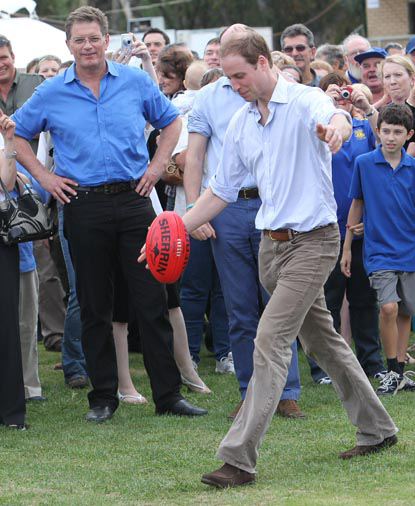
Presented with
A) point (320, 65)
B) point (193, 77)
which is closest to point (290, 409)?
point (193, 77)

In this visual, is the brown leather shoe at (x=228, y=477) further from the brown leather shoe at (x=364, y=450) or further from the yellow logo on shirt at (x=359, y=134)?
the yellow logo on shirt at (x=359, y=134)

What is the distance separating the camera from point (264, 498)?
202 inches

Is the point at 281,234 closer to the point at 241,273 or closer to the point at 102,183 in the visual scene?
the point at 241,273

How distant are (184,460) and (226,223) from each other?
1.85 metres

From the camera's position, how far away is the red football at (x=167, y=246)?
573 centimetres

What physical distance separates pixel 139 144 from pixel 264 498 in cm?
308

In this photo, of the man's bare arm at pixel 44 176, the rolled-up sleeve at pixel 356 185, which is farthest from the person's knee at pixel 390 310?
the man's bare arm at pixel 44 176

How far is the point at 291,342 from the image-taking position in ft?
18.2

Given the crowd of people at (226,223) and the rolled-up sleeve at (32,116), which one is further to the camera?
the rolled-up sleeve at (32,116)

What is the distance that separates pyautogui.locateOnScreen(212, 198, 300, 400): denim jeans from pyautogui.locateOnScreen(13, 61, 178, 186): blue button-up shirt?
0.74 m

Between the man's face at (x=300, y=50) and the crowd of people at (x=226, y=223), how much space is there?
29.8 inches

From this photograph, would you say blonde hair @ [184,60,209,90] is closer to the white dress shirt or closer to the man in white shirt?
the man in white shirt

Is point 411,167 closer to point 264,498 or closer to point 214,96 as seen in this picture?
point 214,96

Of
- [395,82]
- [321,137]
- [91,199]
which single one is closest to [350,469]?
[321,137]
